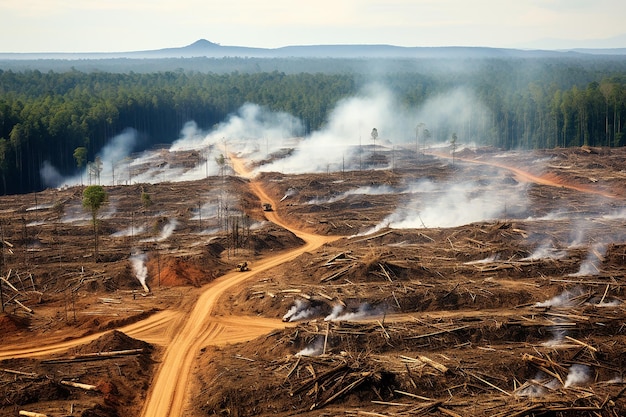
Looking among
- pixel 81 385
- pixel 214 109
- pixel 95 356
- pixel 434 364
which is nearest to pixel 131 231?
pixel 95 356

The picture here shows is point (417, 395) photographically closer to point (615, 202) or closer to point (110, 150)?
point (615, 202)

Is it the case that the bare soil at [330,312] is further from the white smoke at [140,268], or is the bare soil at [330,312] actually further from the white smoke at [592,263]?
the white smoke at [140,268]

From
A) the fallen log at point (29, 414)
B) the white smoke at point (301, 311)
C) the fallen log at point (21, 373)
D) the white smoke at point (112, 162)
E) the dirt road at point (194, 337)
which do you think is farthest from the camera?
the white smoke at point (112, 162)

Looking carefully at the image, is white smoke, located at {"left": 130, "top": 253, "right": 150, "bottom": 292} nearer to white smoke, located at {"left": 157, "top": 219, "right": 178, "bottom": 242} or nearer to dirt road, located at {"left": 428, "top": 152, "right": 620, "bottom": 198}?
white smoke, located at {"left": 157, "top": 219, "right": 178, "bottom": 242}

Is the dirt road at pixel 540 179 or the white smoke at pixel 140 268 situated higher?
the dirt road at pixel 540 179

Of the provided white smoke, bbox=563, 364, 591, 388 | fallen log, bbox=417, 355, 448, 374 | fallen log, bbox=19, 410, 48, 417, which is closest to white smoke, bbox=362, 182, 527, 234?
fallen log, bbox=417, 355, 448, 374

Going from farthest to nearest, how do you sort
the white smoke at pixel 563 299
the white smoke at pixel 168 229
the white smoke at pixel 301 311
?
1. the white smoke at pixel 168 229
2. the white smoke at pixel 301 311
3. the white smoke at pixel 563 299

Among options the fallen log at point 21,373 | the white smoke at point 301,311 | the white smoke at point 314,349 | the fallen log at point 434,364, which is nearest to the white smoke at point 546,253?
the white smoke at point 301,311

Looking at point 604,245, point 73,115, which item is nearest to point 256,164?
point 73,115
